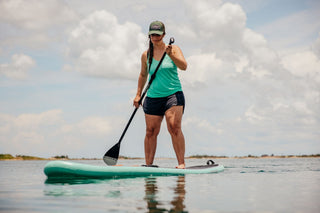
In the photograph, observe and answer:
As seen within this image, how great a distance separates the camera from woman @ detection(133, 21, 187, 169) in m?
7.05

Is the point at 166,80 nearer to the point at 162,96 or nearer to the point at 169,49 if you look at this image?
the point at 162,96

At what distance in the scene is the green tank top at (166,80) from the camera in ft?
23.3

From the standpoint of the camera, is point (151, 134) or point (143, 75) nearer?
point (151, 134)

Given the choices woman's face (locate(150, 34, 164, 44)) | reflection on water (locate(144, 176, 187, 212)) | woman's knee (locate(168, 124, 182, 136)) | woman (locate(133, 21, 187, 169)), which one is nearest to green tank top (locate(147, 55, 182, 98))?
woman (locate(133, 21, 187, 169))

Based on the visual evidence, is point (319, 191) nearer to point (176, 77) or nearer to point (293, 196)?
point (293, 196)

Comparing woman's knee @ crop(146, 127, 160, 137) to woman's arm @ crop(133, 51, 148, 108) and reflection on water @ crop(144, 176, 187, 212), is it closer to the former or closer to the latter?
woman's arm @ crop(133, 51, 148, 108)

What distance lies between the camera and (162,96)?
23.6ft

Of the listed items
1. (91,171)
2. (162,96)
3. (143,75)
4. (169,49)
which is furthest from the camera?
(143,75)

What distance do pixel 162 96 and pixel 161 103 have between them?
0.46 ft

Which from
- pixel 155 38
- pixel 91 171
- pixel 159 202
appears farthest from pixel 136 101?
pixel 159 202

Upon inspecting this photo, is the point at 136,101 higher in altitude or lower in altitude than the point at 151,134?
higher

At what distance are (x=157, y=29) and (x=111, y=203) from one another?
13.8ft

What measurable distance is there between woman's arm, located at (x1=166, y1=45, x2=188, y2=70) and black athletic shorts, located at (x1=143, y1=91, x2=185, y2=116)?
1.77 feet

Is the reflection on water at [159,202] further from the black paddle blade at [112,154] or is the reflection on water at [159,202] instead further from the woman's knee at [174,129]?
the black paddle blade at [112,154]
